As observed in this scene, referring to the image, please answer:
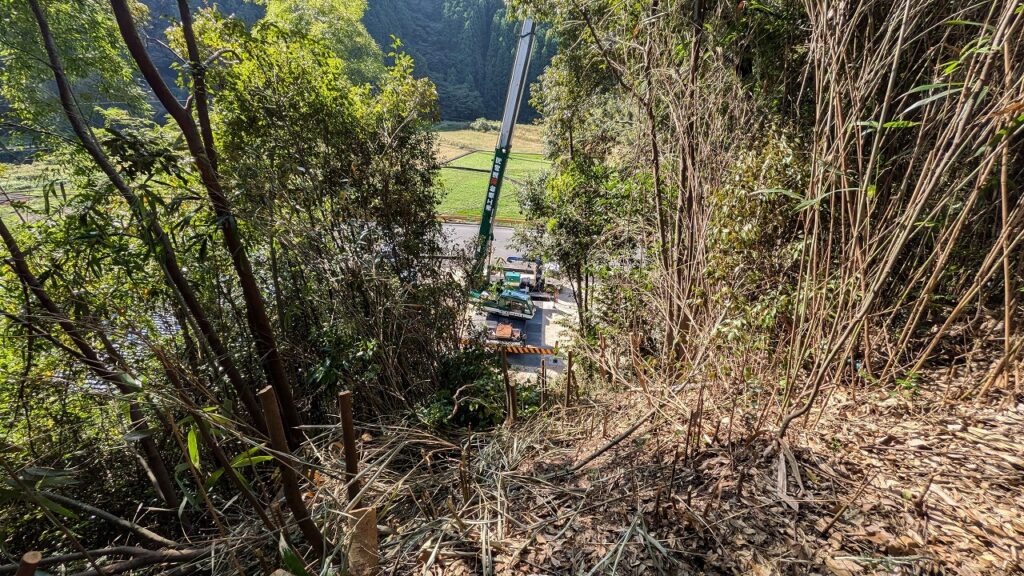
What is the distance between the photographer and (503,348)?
262 centimetres

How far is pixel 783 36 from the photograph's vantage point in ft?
7.45

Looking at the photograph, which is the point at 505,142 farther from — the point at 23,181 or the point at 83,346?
the point at 83,346

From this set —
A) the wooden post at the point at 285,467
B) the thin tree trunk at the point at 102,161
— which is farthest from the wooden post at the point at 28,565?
the thin tree trunk at the point at 102,161

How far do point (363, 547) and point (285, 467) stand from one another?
405 mm

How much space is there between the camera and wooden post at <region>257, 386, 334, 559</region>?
103 cm

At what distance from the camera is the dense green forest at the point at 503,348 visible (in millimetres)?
1281

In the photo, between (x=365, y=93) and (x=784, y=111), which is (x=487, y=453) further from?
(x=365, y=93)

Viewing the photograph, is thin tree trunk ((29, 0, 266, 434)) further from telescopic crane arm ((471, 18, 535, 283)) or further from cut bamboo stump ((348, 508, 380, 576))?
telescopic crane arm ((471, 18, 535, 283))

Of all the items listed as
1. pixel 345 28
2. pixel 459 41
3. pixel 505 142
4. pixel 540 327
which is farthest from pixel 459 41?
pixel 505 142

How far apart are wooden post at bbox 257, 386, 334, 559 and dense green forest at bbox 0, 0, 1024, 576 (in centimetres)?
2

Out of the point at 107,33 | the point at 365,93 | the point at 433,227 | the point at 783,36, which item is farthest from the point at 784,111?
the point at 107,33

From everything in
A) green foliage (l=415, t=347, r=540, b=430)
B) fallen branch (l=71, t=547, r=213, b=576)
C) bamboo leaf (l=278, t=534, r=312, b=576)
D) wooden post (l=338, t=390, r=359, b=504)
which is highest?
wooden post (l=338, t=390, r=359, b=504)

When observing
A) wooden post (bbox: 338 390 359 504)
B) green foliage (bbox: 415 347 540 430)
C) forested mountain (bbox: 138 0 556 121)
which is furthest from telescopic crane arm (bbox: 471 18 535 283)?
forested mountain (bbox: 138 0 556 121)

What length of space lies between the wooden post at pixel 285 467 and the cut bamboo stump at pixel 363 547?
0.31ft
